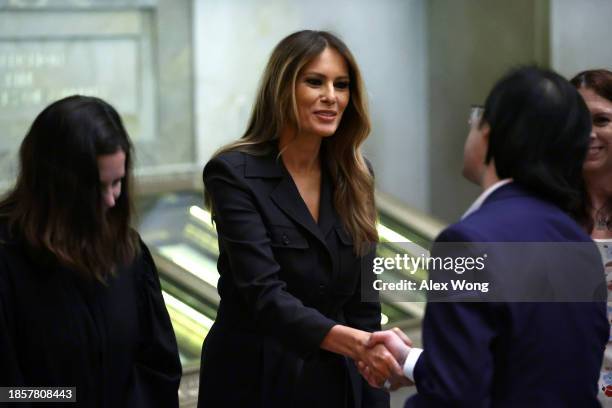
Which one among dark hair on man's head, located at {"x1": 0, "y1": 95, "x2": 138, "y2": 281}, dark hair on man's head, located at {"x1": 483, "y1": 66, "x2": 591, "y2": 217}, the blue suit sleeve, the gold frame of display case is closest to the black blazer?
dark hair on man's head, located at {"x1": 0, "y1": 95, "x2": 138, "y2": 281}

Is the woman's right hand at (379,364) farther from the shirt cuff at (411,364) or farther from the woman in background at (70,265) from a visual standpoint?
the woman in background at (70,265)

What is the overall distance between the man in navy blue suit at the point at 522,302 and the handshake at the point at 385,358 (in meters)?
0.63

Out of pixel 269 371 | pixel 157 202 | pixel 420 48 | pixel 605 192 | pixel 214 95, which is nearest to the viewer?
pixel 269 371

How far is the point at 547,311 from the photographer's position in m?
2.70

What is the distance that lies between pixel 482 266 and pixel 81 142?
3.96 feet

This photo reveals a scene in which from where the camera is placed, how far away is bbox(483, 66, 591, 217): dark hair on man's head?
8.83ft

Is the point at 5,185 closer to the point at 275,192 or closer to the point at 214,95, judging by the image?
the point at 214,95

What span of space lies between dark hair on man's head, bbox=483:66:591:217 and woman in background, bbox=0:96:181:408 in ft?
3.75

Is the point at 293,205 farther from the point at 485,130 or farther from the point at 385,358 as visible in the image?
the point at 485,130

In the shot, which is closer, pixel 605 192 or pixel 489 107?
pixel 489 107

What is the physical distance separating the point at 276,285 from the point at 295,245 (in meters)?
0.18

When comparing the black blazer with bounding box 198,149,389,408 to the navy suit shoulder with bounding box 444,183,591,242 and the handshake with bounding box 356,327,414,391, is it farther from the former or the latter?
the navy suit shoulder with bounding box 444,183,591,242

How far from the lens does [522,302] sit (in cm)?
268

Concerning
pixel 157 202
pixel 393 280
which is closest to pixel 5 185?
pixel 157 202
